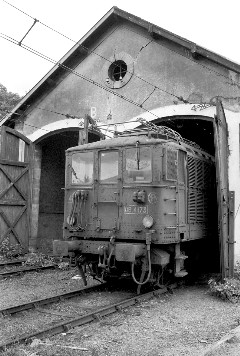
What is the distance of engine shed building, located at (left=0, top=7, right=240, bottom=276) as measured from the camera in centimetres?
1195

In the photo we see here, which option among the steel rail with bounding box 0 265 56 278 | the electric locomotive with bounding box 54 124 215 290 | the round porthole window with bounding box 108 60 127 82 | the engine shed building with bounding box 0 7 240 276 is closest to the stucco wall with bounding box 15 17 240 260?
the engine shed building with bounding box 0 7 240 276

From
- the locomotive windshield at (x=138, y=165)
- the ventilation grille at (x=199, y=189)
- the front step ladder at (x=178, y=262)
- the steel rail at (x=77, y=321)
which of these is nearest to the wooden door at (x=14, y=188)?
the locomotive windshield at (x=138, y=165)

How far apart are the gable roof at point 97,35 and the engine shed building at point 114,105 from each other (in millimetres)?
33

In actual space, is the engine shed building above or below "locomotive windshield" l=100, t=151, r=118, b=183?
above

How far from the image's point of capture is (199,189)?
10.8 meters

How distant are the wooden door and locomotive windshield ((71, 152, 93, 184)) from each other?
222 inches

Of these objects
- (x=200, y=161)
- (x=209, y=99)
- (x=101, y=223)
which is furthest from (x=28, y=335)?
(x=209, y=99)

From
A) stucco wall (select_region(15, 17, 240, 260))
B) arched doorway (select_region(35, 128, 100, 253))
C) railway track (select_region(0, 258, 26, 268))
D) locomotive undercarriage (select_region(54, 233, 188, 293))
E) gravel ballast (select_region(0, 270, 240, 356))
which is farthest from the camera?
arched doorway (select_region(35, 128, 100, 253))

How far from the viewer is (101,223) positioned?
9.09m

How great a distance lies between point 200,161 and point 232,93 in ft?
8.46

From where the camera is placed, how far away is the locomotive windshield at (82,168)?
9.55m

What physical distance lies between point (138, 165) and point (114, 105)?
5.79 meters

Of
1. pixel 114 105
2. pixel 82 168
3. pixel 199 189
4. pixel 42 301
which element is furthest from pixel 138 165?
pixel 114 105

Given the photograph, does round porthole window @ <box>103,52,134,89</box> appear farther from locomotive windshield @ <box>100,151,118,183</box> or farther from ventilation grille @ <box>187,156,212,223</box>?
locomotive windshield @ <box>100,151,118,183</box>
